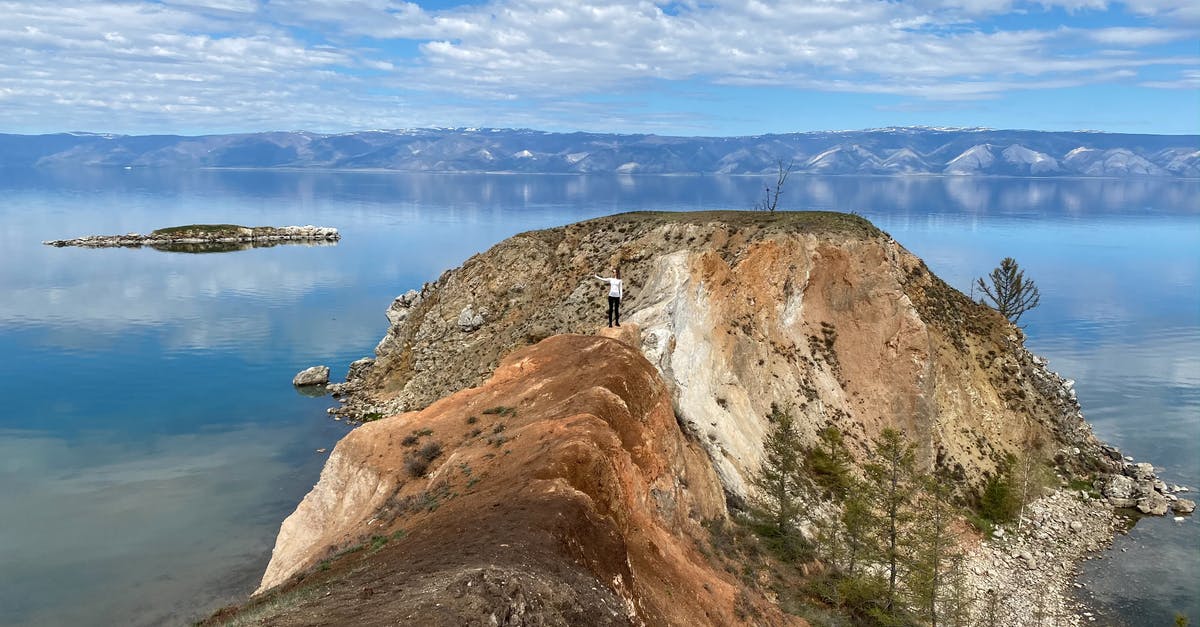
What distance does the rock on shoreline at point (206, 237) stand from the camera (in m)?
168

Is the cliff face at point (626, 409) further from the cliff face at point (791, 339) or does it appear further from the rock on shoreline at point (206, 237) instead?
the rock on shoreline at point (206, 237)

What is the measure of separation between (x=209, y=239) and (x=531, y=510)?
607 feet

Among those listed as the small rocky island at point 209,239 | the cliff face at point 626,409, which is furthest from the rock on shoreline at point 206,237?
the cliff face at point 626,409

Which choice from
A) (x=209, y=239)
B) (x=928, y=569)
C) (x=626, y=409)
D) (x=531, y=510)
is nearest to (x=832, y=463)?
(x=928, y=569)

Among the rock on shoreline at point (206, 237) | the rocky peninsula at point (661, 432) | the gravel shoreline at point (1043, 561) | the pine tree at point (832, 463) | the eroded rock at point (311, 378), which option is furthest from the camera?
the rock on shoreline at point (206, 237)

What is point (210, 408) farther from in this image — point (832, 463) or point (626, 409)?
point (832, 463)

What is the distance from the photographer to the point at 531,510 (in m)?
19.4

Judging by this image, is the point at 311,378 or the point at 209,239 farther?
the point at 209,239

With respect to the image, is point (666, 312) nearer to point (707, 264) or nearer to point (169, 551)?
point (707, 264)

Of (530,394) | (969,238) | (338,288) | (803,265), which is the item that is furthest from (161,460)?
(969,238)

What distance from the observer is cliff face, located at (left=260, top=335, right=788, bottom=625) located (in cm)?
1586

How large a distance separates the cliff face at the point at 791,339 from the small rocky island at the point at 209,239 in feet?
435

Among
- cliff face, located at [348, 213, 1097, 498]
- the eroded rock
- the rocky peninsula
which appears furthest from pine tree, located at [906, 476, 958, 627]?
the eroded rock

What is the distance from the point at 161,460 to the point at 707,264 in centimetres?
4081
